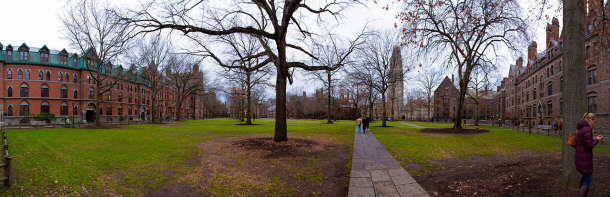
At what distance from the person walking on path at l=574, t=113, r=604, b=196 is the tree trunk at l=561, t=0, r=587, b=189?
0.16 metres

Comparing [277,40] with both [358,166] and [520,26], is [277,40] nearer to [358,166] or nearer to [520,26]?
[358,166]

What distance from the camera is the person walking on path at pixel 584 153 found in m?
3.95

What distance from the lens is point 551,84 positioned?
120ft

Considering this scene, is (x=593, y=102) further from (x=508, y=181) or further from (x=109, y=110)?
(x=109, y=110)

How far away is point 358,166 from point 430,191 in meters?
2.68

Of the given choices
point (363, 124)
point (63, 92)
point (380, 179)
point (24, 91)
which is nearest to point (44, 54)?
point (24, 91)

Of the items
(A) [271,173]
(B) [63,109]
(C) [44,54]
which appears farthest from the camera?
(B) [63,109]

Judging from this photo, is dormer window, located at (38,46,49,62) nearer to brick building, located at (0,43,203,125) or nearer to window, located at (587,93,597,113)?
brick building, located at (0,43,203,125)

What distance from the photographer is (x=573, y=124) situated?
4.29 m

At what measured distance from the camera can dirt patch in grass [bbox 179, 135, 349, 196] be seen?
18.1ft

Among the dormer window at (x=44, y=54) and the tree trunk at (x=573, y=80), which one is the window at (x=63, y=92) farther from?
the tree trunk at (x=573, y=80)

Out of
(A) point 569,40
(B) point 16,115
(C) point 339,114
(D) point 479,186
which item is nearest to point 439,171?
(D) point 479,186

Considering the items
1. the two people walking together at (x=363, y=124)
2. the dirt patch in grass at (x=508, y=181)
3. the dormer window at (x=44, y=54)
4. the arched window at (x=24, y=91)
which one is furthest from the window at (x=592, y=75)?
the arched window at (x=24, y=91)

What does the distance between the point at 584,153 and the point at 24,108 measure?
5856 cm
